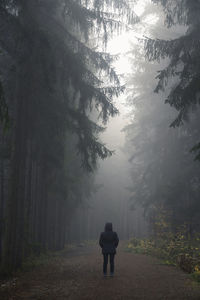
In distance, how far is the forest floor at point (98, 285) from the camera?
6.91 meters

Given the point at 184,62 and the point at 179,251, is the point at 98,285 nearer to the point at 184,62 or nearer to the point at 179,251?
the point at 179,251

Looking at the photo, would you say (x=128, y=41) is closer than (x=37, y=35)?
No

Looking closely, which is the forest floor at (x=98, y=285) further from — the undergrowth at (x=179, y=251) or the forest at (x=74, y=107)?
the forest at (x=74, y=107)

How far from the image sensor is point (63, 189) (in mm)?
15109

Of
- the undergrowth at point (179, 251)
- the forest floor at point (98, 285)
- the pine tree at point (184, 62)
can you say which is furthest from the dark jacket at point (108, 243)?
the pine tree at point (184, 62)

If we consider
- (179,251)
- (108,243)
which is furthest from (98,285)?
(179,251)

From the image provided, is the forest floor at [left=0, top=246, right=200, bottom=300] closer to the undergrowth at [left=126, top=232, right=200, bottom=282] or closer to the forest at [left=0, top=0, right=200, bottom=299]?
the undergrowth at [left=126, top=232, right=200, bottom=282]

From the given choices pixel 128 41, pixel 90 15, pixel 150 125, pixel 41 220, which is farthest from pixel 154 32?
pixel 41 220

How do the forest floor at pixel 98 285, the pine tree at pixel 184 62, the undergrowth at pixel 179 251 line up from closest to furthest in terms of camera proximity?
the forest floor at pixel 98 285 → the pine tree at pixel 184 62 → the undergrowth at pixel 179 251

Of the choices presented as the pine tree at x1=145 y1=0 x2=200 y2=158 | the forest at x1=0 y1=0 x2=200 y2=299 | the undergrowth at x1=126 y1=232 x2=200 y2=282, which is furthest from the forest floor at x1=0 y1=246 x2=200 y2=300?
the pine tree at x1=145 y1=0 x2=200 y2=158

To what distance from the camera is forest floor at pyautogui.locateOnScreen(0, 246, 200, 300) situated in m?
6.91

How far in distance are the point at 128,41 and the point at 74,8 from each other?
543 inches

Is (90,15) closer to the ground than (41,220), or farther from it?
farther from it

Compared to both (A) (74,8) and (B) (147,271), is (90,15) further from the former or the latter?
(B) (147,271)
